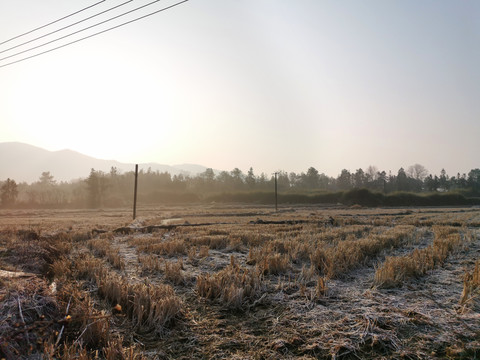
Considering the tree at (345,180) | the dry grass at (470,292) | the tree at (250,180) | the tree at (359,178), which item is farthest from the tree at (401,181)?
the dry grass at (470,292)

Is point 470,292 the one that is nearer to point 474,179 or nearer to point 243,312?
point 243,312

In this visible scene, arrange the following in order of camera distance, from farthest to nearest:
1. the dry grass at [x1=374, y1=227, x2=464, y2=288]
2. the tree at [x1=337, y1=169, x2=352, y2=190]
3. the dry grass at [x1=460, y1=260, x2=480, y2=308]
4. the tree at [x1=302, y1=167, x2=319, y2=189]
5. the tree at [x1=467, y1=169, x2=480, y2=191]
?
the tree at [x1=302, y1=167, x2=319, y2=189] < the tree at [x1=337, y1=169, x2=352, y2=190] < the tree at [x1=467, y1=169, x2=480, y2=191] < the dry grass at [x1=374, y1=227, x2=464, y2=288] < the dry grass at [x1=460, y1=260, x2=480, y2=308]

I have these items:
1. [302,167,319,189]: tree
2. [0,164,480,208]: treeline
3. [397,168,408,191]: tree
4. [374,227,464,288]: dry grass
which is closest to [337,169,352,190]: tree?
[0,164,480,208]: treeline

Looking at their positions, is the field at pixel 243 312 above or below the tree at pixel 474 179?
below

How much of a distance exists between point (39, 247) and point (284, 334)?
24.1ft

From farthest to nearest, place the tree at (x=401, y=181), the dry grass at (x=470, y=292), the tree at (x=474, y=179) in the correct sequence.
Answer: the tree at (x=401, y=181) → the tree at (x=474, y=179) → the dry grass at (x=470, y=292)

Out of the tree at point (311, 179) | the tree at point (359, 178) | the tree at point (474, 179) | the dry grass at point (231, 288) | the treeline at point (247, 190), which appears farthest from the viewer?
the tree at point (311, 179)

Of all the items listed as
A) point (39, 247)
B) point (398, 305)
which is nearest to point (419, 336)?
point (398, 305)

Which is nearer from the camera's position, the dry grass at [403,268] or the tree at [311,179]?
the dry grass at [403,268]

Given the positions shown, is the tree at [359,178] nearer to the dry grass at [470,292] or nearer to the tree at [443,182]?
the tree at [443,182]

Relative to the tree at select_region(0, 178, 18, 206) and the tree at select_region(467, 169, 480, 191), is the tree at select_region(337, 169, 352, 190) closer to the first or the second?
the tree at select_region(467, 169, 480, 191)

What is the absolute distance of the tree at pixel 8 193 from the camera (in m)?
70.9

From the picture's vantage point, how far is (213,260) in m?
8.32

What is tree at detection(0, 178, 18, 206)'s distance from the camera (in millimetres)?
70938
